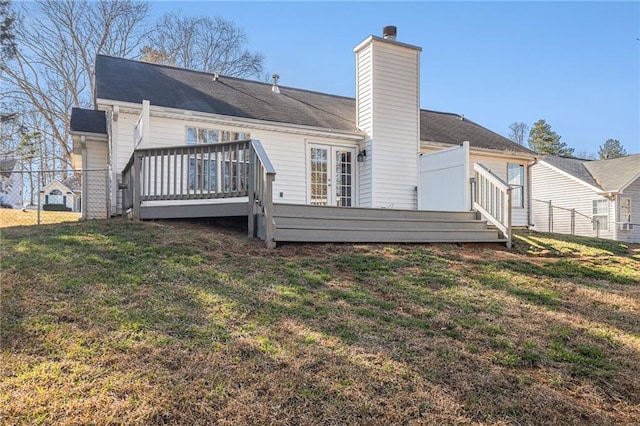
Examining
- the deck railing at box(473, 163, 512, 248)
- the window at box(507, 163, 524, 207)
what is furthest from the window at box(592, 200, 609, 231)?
the deck railing at box(473, 163, 512, 248)

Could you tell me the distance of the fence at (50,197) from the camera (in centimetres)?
995

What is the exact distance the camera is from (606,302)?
461 centimetres

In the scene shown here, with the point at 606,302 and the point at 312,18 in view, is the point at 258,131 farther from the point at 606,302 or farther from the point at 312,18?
the point at 606,302

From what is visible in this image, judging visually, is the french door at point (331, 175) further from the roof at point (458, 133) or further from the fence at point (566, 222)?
the fence at point (566, 222)

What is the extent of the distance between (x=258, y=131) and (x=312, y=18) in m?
3.76

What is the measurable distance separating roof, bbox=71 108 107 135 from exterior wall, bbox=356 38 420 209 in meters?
6.34

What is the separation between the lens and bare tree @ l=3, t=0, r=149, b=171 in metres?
20.1

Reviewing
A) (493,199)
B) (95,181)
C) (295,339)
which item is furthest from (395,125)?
(295,339)

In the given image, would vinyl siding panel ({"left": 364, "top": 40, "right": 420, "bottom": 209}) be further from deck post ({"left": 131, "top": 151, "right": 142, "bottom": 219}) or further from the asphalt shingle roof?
the asphalt shingle roof

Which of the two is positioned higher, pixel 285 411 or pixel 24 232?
pixel 24 232

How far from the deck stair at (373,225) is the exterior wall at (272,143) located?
307 centimetres

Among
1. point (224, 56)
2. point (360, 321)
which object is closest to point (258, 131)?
point (360, 321)

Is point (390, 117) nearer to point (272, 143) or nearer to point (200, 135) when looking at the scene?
point (272, 143)

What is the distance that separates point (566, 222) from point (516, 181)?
852cm
